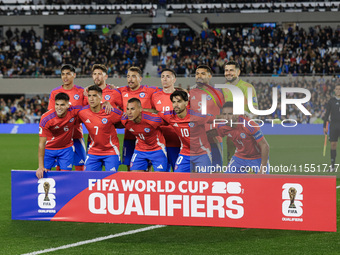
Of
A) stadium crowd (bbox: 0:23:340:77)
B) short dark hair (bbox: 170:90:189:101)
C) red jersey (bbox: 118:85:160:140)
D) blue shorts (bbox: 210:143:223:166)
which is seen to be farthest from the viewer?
stadium crowd (bbox: 0:23:340:77)

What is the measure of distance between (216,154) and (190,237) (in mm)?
1288

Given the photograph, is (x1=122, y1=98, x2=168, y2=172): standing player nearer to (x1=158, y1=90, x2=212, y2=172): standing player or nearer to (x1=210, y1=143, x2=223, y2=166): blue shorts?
(x1=158, y1=90, x2=212, y2=172): standing player

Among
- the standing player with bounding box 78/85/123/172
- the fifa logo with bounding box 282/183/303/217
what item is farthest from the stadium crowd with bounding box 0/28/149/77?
the fifa logo with bounding box 282/183/303/217

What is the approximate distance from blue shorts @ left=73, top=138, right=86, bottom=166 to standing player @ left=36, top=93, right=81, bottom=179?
38cm

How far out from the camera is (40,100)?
28141 mm

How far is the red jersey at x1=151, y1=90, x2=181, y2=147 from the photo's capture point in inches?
306

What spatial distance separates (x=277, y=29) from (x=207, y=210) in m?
27.7

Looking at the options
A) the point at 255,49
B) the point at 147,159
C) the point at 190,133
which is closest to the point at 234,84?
the point at 190,133

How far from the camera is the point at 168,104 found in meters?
7.78

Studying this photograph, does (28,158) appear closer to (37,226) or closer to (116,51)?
(37,226)

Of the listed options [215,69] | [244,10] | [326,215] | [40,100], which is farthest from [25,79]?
[326,215]

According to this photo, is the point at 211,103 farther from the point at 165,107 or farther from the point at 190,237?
the point at 190,237

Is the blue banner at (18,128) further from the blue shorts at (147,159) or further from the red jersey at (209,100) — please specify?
the red jersey at (209,100)

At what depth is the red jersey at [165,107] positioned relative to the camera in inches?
306
